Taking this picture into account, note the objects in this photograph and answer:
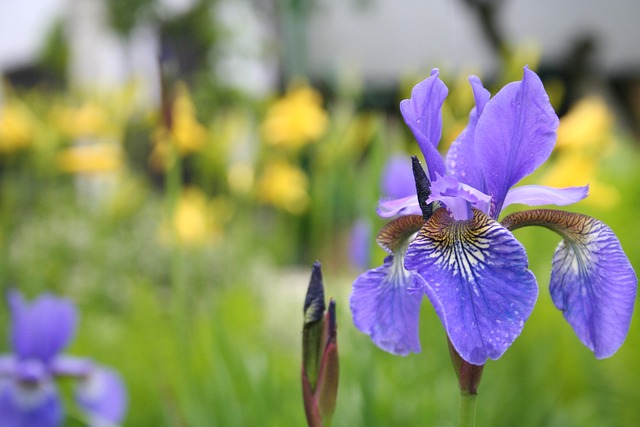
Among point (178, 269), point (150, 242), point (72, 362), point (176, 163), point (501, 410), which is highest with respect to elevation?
point (176, 163)

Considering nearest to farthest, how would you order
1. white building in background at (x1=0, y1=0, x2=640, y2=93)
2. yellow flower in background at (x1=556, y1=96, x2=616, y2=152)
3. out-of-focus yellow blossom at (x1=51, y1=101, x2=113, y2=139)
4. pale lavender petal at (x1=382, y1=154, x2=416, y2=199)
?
1. pale lavender petal at (x1=382, y1=154, x2=416, y2=199)
2. yellow flower in background at (x1=556, y1=96, x2=616, y2=152)
3. out-of-focus yellow blossom at (x1=51, y1=101, x2=113, y2=139)
4. white building in background at (x1=0, y1=0, x2=640, y2=93)

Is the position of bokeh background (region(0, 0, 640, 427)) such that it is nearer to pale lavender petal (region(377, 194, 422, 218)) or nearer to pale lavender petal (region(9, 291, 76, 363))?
pale lavender petal (region(9, 291, 76, 363))

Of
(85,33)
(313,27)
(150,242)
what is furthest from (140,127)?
(313,27)

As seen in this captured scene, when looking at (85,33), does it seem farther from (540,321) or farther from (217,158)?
(540,321)

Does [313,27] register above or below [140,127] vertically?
above

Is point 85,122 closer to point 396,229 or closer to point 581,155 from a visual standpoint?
point 581,155

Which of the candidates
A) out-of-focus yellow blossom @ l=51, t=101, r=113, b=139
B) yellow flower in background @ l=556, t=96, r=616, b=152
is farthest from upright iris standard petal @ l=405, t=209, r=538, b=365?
out-of-focus yellow blossom @ l=51, t=101, r=113, b=139

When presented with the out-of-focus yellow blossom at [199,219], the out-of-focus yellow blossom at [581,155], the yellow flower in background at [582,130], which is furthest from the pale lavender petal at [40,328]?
the yellow flower in background at [582,130]
